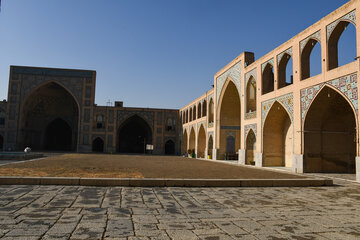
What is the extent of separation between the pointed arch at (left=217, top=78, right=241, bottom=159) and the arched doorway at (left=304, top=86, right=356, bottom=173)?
33.2 feet

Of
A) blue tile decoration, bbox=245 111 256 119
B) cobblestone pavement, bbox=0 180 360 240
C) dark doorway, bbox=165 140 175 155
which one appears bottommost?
cobblestone pavement, bbox=0 180 360 240

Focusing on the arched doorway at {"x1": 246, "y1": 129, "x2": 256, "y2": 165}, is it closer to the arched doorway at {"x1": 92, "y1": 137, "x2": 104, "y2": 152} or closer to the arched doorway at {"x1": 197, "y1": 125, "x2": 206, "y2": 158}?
the arched doorway at {"x1": 197, "y1": 125, "x2": 206, "y2": 158}

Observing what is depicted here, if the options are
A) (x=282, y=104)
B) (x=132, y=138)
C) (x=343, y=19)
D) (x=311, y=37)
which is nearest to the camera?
(x=343, y=19)

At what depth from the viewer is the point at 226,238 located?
3379 mm

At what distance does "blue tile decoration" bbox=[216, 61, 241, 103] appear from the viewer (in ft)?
66.6

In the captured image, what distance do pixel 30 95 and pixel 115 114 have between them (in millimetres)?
9986

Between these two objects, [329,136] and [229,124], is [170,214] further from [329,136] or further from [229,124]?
[229,124]

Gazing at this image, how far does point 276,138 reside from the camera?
16.7m

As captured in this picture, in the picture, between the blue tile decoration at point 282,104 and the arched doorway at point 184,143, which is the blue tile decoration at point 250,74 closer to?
the blue tile decoration at point 282,104

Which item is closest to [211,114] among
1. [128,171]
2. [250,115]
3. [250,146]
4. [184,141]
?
[250,146]

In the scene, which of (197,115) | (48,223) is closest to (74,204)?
(48,223)

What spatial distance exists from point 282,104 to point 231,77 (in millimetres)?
7343

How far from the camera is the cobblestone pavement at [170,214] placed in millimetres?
3525

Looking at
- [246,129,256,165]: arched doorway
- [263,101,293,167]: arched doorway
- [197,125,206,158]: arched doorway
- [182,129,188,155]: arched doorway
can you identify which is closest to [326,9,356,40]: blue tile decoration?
[263,101,293,167]: arched doorway
